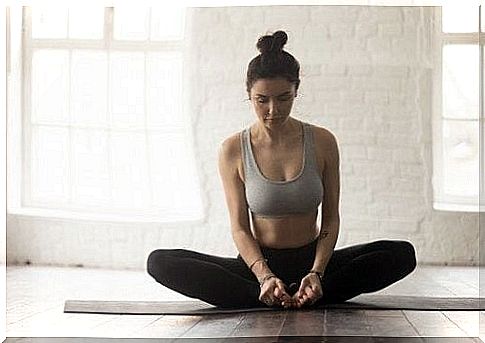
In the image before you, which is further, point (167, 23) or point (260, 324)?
point (167, 23)

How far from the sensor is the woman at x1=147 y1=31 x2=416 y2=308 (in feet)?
8.12

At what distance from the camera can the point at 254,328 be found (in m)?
2.41

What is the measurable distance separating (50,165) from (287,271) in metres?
0.64

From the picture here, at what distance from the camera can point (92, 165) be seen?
2543 mm

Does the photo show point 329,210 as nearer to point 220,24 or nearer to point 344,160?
point 344,160

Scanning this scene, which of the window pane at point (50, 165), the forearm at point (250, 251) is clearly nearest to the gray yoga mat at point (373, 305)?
the forearm at point (250, 251)

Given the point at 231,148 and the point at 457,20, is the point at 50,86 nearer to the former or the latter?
the point at 231,148

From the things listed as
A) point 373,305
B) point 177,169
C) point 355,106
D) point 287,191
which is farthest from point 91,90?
point 373,305

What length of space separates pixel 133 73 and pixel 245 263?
→ 0.54 metres

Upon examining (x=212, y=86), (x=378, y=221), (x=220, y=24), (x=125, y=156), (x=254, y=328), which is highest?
(x=220, y=24)

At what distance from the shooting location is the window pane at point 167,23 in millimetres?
2521

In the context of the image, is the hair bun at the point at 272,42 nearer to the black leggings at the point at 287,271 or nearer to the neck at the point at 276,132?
the neck at the point at 276,132

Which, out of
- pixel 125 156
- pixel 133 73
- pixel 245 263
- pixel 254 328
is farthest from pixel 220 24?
pixel 254 328

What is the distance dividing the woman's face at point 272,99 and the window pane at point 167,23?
24 centimetres
